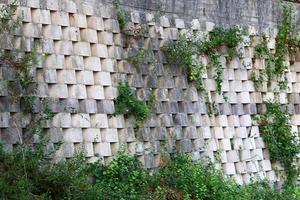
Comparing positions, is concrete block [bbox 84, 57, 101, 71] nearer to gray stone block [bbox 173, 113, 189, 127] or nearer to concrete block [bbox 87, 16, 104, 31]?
concrete block [bbox 87, 16, 104, 31]

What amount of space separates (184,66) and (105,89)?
1850 mm

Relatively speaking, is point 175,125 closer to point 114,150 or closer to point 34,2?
point 114,150

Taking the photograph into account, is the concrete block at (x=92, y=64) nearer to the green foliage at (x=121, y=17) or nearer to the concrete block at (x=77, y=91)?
the concrete block at (x=77, y=91)

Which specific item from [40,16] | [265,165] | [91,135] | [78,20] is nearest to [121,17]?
[78,20]

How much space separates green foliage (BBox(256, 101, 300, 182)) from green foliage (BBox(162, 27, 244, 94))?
1146 millimetres

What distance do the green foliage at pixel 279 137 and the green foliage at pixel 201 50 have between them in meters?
1.15

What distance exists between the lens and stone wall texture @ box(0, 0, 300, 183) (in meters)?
11.9

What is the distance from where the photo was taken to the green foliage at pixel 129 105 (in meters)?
12.9

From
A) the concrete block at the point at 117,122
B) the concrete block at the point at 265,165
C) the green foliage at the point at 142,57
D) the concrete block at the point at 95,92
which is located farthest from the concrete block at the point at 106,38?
the concrete block at the point at 265,165

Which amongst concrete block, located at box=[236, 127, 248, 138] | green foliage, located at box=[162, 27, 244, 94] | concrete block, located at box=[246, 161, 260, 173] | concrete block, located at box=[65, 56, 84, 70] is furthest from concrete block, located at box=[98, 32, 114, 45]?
concrete block, located at box=[246, 161, 260, 173]

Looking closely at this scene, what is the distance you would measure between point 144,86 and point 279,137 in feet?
10.6

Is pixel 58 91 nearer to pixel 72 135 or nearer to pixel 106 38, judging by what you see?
pixel 72 135

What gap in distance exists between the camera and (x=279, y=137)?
51.3 feet

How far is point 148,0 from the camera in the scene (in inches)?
545
